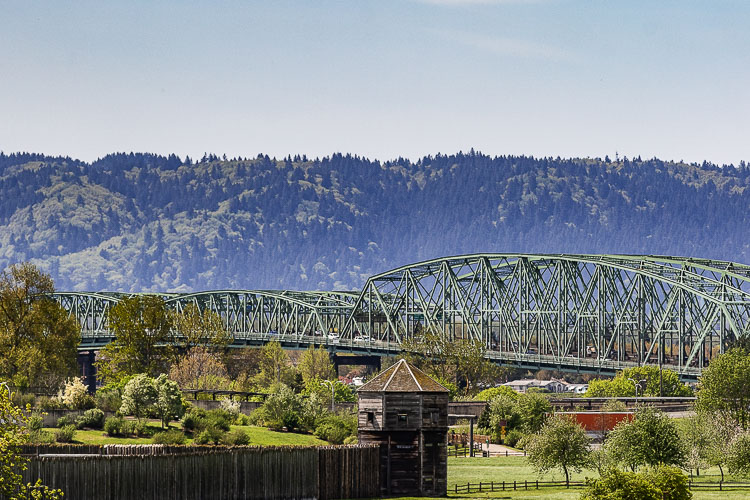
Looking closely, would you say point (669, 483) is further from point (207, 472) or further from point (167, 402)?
point (167, 402)

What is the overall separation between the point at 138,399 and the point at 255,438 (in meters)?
10.7

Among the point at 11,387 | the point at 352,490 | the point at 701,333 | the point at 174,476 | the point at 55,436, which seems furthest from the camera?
the point at 701,333

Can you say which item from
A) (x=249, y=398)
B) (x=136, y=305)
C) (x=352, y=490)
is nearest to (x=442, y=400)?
(x=352, y=490)

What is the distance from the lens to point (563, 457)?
10938 centimetres

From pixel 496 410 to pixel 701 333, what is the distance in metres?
56.6

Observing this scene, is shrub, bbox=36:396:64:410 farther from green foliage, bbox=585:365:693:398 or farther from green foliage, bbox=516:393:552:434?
green foliage, bbox=585:365:693:398

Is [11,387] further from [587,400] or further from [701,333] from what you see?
[701,333]

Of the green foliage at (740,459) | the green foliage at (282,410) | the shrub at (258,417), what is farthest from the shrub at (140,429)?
the green foliage at (740,459)

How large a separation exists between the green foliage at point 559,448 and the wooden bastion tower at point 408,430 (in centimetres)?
1510

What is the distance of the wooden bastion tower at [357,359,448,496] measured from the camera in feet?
311

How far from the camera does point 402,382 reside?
9744cm

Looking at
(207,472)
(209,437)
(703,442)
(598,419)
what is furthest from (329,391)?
(207,472)

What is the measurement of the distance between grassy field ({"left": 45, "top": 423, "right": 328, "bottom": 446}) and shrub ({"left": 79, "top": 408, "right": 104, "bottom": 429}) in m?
1.45

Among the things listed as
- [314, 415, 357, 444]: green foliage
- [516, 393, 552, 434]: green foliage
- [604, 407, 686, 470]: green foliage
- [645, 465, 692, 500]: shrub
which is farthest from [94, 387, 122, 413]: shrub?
[645, 465, 692, 500]: shrub
